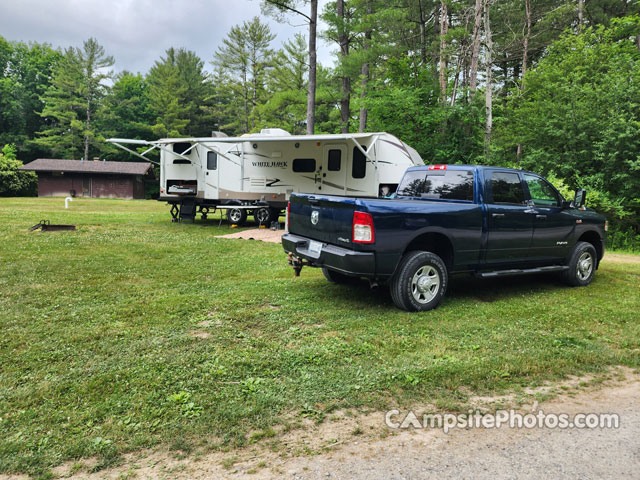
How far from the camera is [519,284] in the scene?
708 centimetres

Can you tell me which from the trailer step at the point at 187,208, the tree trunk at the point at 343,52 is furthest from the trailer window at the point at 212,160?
the tree trunk at the point at 343,52

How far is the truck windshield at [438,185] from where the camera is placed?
5.90 metres

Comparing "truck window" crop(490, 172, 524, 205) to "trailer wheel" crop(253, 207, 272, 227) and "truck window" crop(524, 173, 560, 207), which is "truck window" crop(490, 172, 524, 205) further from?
"trailer wheel" crop(253, 207, 272, 227)

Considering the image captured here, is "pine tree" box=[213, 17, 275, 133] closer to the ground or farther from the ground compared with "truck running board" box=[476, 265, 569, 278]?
farther from the ground

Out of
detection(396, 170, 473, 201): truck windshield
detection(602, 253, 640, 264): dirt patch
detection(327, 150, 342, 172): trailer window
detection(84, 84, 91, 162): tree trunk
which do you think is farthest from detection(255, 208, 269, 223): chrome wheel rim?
detection(84, 84, 91, 162): tree trunk

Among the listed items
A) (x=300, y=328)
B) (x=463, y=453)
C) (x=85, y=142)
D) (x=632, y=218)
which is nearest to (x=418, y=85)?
(x=632, y=218)

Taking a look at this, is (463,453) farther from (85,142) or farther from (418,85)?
(85,142)

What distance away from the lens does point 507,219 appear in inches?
231

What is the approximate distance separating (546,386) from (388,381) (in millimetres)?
1282

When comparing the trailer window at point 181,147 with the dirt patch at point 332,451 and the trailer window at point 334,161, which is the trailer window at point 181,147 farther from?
the dirt patch at point 332,451

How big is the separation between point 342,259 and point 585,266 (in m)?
4.61

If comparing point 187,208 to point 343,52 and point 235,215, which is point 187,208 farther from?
point 343,52

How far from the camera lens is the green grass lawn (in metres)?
2.83

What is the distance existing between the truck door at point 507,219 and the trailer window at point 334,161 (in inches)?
322
